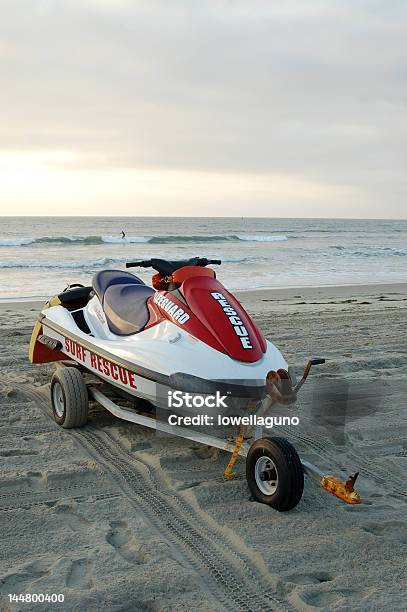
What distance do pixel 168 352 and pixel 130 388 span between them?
0.49 m

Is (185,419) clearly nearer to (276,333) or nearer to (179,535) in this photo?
(179,535)

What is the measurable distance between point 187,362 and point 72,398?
1249 mm

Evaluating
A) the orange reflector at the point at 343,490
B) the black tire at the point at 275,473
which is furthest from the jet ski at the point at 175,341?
the orange reflector at the point at 343,490

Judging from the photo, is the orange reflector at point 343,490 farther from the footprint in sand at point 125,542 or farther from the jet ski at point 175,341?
the footprint in sand at point 125,542

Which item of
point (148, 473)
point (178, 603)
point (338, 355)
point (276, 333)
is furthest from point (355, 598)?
point (276, 333)

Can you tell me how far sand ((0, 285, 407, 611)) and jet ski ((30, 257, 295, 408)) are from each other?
545mm

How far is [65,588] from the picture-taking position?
9.33ft

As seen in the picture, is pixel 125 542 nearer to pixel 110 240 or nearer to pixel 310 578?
pixel 310 578

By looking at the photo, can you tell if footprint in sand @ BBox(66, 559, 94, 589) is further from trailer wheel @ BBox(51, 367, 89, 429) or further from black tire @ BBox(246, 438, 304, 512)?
trailer wheel @ BBox(51, 367, 89, 429)

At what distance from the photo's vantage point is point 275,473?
362cm

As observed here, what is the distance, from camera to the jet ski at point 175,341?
400cm

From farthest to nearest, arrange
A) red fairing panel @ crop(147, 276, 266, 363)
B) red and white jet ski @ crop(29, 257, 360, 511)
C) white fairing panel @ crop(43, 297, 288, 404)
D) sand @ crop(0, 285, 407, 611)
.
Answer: red fairing panel @ crop(147, 276, 266, 363)
white fairing panel @ crop(43, 297, 288, 404)
red and white jet ski @ crop(29, 257, 360, 511)
sand @ crop(0, 285, 407, 611)

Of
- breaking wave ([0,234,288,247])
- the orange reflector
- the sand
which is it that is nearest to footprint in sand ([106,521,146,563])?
the sand

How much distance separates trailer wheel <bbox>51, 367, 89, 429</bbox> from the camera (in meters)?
4.84
